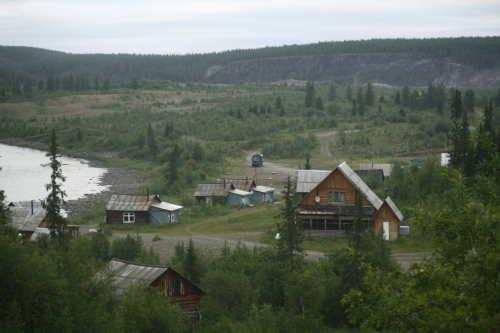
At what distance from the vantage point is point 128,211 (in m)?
37.6

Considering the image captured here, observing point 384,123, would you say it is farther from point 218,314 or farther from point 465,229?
point 465,229

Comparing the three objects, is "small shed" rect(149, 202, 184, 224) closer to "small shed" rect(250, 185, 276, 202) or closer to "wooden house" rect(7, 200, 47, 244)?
"small shed" rect(250, 185, 276, 202)

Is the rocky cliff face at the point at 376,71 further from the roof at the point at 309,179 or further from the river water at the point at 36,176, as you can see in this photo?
the roof at the point at 309,179

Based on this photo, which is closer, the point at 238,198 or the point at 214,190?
the point at 238,198

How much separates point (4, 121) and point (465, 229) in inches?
4316

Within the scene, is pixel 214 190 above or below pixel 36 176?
above

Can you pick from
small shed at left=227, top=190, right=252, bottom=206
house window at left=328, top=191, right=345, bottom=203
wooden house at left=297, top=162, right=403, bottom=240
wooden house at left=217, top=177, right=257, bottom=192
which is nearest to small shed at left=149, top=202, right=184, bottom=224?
small shed at left=227, top=190, right=252, bottom=206

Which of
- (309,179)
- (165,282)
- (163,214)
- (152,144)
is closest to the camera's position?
(165,282)

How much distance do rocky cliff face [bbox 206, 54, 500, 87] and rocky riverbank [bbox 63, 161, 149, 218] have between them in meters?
127

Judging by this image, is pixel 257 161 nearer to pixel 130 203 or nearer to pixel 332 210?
pixel 130 203

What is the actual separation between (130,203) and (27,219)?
905cm

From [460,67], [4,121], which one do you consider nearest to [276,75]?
[460,67]

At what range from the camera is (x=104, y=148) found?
270 ft

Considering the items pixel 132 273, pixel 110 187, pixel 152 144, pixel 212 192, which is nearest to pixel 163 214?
pixel 212 192
